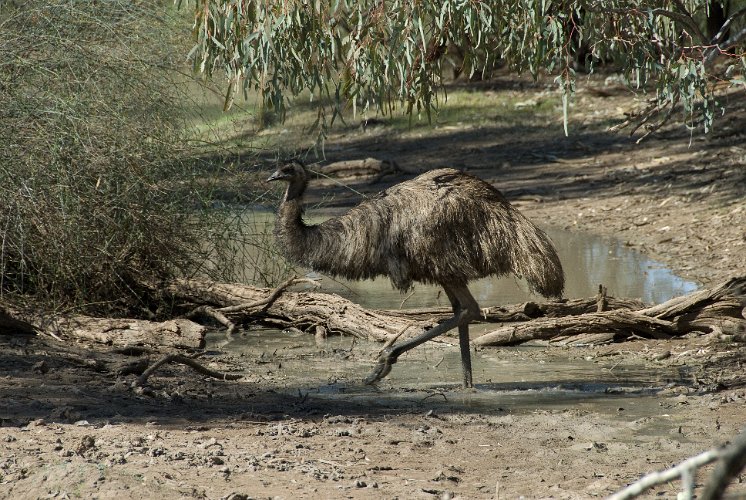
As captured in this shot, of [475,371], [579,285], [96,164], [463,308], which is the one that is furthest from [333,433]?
[579,285]

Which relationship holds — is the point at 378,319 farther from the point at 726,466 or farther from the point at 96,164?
Answer: the point at 726,466

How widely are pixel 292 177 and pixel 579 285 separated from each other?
4.23 m

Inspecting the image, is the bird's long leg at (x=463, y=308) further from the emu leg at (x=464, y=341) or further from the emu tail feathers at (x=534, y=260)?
the emu tail feathers at (x=534, y=260)

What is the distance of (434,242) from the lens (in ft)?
22.0

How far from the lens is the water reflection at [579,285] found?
986cm

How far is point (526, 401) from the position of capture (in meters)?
6.45

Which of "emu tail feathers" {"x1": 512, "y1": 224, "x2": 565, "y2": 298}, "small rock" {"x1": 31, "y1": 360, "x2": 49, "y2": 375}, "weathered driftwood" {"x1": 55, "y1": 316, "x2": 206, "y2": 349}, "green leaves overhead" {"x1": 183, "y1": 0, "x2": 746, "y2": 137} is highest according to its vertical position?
"green leaves overhead" {"x1": 183, "y1": 0, "x2": 746, "y2": 137}

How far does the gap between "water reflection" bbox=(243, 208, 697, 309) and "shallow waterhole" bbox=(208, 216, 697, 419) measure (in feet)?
0.09

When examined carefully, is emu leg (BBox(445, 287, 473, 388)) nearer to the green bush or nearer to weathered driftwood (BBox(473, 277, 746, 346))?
weathered driftwood (BBox(473, 277, 746, 346))

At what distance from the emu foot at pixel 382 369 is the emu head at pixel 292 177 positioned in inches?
48.3

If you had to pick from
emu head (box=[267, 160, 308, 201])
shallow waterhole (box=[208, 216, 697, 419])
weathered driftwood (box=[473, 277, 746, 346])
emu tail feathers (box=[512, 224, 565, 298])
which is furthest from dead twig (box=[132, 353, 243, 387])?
weathered driftwood (box=[473, 277, 746, 346])

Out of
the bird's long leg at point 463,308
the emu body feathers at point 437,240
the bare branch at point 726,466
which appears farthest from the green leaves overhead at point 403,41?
the bare branch at point 726,466

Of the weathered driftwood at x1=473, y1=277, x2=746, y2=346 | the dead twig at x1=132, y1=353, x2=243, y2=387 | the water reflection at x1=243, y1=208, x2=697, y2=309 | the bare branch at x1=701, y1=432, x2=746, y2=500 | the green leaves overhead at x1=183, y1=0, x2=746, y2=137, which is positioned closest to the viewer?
the bare branch at x1=701, y1=432, x2=746, y2=500

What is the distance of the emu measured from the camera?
22.1 ft
